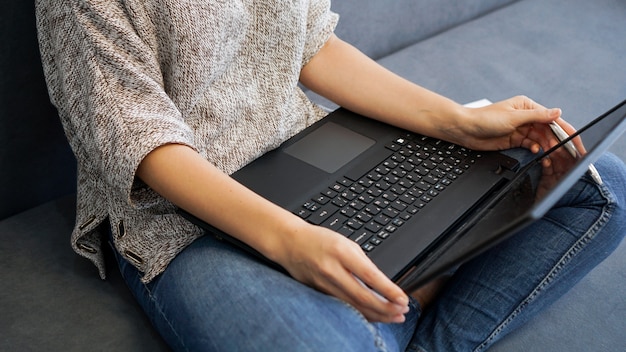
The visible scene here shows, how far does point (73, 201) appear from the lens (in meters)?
1.14

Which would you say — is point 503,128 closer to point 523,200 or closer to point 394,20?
point 523,200

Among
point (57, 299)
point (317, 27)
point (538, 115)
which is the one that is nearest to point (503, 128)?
point (538, 115)

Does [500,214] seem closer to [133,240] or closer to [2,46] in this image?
[133,240]

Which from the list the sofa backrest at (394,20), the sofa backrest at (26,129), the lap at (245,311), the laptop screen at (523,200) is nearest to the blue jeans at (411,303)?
the lap at (245,311)

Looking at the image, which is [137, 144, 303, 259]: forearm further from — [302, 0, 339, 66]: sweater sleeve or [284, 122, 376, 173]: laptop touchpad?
[302, 0, 339, 66]: sweater sleeve

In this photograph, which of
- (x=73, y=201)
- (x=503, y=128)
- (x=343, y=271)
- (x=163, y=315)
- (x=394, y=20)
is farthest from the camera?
(x=394, y=20)

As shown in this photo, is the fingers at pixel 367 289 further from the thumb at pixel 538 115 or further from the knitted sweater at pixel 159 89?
the thumb at pixel 538 115

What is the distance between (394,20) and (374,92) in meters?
0.59

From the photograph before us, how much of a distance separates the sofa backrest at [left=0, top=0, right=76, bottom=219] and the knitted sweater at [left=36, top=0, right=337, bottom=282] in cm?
13

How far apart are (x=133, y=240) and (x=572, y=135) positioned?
542 millimetres

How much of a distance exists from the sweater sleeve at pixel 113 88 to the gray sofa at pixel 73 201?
0.19 m

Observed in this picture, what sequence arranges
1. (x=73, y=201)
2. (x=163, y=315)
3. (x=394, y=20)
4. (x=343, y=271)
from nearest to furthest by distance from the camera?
(x=343, y=271) → (x=163, y=315) → (x=73, y=201) → (x=394, y=20)

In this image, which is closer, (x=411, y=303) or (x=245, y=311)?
(x=245, y=311)

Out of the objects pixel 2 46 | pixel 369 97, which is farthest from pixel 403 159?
pixel 2 46
